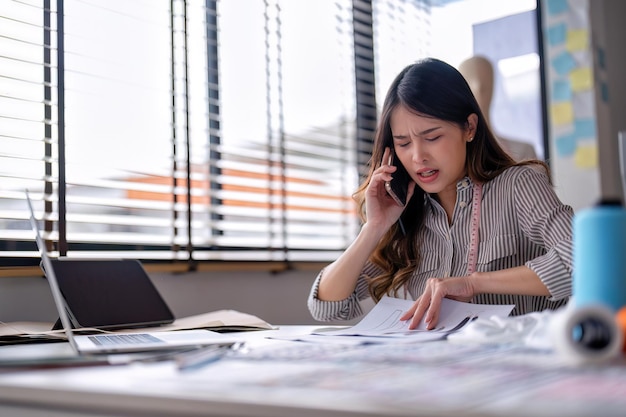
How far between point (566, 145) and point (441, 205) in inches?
85.2

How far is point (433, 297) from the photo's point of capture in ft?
4.37

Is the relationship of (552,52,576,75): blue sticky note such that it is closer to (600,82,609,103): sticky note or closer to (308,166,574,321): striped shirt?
(600,82,609,103): sticky note

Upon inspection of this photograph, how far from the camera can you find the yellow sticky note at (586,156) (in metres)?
3.67

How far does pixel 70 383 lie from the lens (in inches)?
30.8

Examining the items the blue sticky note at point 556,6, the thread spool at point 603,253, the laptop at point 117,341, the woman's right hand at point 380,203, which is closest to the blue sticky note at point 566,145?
the blue sticky note at point 556,6

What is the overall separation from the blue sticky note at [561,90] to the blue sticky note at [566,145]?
0.20 m

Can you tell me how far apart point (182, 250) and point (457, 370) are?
1.53m

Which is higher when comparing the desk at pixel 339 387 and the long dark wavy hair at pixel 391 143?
the long dark wavy hair at pixel 391 143

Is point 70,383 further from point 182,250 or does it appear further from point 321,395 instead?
point 182,250

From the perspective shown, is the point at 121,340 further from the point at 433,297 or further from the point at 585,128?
the point at 585,128

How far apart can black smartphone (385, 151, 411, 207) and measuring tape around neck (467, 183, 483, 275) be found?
0.56 feet

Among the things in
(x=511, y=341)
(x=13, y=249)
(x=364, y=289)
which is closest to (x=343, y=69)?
(x=364, y=289)

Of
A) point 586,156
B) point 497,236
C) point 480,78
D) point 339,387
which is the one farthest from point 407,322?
point 586,156

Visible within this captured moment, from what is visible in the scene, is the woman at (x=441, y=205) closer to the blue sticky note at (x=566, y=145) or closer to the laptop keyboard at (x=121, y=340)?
the laptop keyboard at (x=121, y=340)
